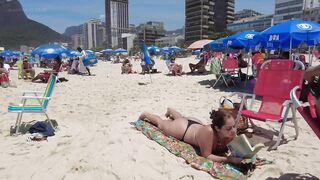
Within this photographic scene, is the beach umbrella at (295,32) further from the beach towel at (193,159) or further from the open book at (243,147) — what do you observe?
the open book at (243,147)

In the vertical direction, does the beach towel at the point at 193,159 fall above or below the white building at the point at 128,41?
below

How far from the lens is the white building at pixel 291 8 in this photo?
8344 centimetres

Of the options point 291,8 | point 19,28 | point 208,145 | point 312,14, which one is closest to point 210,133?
point 208,145

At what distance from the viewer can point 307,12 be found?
80.5m

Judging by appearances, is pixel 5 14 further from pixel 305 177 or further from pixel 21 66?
pixel 305 177

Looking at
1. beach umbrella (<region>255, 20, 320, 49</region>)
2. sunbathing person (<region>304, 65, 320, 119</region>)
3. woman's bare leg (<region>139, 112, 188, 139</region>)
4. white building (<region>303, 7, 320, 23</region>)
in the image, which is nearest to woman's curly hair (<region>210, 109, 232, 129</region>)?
woman's bare leg (<region>139, 112, 188, 139</region>)

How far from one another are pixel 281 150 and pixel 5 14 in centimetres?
17979

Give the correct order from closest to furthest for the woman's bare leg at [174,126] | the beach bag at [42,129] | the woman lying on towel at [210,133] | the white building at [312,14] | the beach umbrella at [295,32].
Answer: the woman lying on towel at [210,133] → the woman's bare leg at [174,126] → the beach bag at [42,129] → the beach umbrella at [295,32] → the white building at [312,14]

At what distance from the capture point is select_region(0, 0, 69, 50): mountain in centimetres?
14162

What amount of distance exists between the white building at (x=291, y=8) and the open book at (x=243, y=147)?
298ft

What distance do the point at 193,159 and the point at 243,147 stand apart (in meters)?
0.55

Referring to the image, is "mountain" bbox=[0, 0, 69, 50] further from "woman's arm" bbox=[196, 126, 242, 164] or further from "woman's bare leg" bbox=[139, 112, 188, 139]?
"woman's arm" bbox=[196, 126, 242, 164]

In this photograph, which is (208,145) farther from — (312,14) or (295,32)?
(312,14)

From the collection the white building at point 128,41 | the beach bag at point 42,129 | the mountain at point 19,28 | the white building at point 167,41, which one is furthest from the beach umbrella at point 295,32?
the mountain at point 19,28
